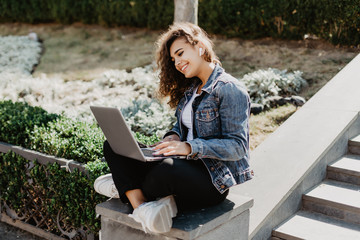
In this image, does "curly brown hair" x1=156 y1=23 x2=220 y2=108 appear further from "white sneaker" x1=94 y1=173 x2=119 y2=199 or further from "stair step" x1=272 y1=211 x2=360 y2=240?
"stair step" x1=272 y1=211 x2=360 y2=240

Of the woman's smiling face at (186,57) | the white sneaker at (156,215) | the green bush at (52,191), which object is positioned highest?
the woman's smiling face at (186,57)

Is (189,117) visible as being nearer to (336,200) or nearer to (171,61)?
(171,61)

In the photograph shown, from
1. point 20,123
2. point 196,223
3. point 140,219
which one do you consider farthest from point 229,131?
point 20,123

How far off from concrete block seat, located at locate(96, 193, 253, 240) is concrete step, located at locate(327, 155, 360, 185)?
1346 mm

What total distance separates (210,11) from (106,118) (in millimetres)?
7289

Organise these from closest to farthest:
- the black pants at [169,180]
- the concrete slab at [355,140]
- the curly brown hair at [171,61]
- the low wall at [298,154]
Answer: the black pants at [169,180]
the curly brown hair at [171,61]
the low wall at [298,154]
the concrete slab at [355,140]

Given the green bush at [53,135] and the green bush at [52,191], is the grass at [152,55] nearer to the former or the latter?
the green bush at [53,135]

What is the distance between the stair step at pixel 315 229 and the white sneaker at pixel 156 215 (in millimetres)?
1226

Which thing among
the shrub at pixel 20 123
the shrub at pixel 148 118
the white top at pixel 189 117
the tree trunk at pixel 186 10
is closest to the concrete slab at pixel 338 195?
the white top at pixel 189 117

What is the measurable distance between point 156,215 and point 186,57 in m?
1.10

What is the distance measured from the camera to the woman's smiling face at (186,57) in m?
2.90

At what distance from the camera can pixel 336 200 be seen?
11.6 ft

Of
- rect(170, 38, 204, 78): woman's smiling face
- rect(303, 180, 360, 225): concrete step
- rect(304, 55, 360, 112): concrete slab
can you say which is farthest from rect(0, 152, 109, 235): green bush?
rect(304, 55, 360, 112): concrete slab

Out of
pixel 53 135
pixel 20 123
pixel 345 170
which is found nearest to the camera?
pixel 345 170
